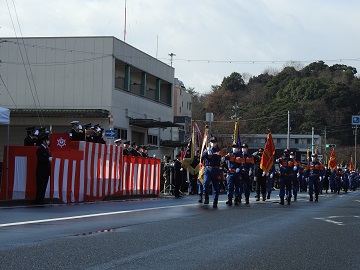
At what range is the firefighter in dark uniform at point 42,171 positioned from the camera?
17.4 metres

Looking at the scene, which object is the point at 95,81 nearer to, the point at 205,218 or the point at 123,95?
the point at 123,95

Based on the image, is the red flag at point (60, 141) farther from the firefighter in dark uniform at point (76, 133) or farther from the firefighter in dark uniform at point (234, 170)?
the firefighter in dark uniform at point (234, 170)

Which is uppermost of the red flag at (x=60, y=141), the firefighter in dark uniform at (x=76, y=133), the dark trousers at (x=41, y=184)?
the firefighter in dark uniform at (x=76, y=133)

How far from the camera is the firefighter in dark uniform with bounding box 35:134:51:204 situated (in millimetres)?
17406

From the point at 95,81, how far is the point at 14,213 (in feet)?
93.4

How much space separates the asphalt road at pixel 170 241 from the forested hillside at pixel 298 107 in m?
72.2

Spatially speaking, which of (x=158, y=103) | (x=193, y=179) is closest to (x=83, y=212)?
(x=193, y=179)

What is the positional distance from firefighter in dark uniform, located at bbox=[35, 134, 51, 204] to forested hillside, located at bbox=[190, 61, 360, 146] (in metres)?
68.2

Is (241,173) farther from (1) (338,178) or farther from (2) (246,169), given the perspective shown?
(1) (338,178)

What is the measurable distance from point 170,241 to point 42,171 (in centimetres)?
846

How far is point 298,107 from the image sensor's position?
9062 cm

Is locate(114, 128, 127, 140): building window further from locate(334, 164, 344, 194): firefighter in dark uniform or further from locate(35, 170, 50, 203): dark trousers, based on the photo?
locate(35, 170, 50, 203): dark trousers

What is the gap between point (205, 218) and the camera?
14211 millimetres

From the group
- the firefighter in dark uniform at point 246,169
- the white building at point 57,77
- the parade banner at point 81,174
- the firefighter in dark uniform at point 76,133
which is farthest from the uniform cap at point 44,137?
the white building at point 57,77
